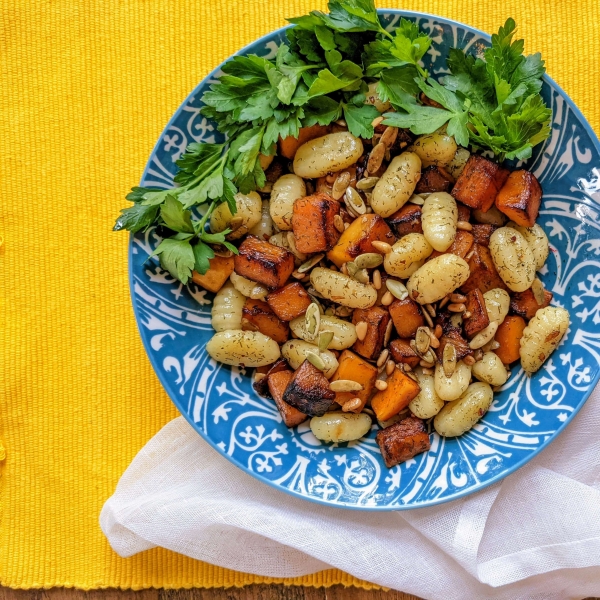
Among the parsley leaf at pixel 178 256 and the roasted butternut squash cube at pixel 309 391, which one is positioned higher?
the parsley leaf at pixel 178 256

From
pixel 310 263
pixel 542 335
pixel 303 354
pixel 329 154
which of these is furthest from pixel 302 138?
pixel 542 335

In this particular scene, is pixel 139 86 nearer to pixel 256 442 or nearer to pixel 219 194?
pixel 219 194

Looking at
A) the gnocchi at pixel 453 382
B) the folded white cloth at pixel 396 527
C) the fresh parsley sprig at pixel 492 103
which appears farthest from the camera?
the folded white cloth at pixel 396 527

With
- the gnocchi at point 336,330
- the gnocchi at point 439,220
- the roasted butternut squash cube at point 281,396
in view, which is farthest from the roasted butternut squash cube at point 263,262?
the gnocchi at point 439,220

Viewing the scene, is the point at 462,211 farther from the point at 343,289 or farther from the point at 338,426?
the point at 338,426

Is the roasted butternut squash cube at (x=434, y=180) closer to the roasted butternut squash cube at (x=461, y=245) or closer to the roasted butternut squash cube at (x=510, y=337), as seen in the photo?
the roasted butternut squash cube at (x=461, y=245)

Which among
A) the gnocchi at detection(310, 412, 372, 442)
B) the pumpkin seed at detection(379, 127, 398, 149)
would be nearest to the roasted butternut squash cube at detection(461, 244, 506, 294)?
the pumpkin seed at detection(379, 127, 398, 149)
